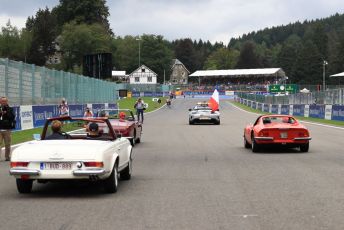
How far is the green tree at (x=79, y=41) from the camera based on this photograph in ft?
421

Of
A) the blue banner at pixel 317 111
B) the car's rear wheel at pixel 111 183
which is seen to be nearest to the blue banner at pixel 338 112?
the blue banner at pixel 317 111

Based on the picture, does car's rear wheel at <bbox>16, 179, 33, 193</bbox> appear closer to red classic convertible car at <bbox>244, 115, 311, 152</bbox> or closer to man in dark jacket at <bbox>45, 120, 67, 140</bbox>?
man in dark jacket at <bbox>45, 120, 67, 140</bbox>

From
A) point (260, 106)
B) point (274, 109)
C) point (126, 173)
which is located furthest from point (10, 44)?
point (126, 173)

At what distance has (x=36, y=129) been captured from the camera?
28.1 meters

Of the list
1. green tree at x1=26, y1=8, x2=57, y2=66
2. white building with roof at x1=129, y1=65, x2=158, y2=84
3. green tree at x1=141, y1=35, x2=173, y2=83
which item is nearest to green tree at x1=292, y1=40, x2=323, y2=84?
white building with roof at x1=129, y1=65, x2=158, y2=84

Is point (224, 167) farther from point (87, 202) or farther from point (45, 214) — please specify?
point (45, 214)

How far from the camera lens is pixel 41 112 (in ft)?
96.0

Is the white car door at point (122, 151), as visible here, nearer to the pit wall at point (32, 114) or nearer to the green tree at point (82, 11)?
the pit wall at point (32, 114)

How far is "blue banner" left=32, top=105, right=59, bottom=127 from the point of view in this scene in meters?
27.9

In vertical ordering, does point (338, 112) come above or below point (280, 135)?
below

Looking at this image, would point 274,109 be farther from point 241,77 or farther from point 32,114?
point 241,77

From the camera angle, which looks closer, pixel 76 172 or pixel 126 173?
pixel 76 172

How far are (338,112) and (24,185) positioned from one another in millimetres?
31302

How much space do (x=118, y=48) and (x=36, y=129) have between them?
6325 inches
